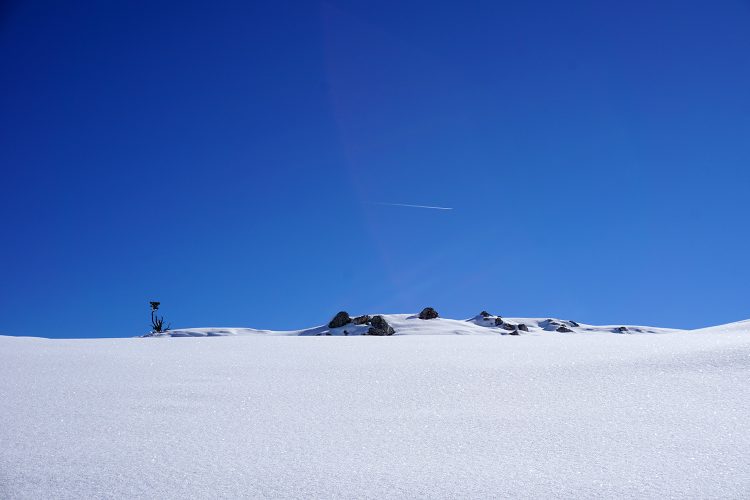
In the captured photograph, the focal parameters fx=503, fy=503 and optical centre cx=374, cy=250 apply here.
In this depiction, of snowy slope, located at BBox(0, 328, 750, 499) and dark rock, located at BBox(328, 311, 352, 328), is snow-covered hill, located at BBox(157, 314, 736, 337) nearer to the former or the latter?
dark rock, located at BBox(328, 311, 352, 328)

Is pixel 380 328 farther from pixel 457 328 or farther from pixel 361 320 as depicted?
pixel 361 320

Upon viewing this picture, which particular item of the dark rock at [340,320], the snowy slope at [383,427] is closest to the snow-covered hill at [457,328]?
the dark rock at [340,320]

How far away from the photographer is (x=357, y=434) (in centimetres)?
218

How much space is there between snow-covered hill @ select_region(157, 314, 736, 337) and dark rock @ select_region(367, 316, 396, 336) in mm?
286

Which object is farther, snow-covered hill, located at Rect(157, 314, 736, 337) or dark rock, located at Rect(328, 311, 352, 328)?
dark rock, located at Rect(328, 311, 352, 328)

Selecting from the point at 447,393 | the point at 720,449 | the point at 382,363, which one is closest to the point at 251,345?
the point at 382,363

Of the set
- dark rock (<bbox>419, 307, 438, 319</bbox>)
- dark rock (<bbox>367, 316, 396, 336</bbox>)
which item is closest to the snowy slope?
dark rock (<bbox>367, 316, 396, 336</bbox>)

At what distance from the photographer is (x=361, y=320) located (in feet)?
60.7

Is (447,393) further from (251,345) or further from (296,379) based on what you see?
(251,345)

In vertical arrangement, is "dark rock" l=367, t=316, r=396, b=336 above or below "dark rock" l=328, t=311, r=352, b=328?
below

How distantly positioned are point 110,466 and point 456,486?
1.22 m

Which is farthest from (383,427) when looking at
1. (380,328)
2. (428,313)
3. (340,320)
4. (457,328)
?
(340,320)

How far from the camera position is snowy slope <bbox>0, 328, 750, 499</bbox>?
1.66 meters

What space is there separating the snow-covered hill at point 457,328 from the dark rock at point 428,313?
0.25m
